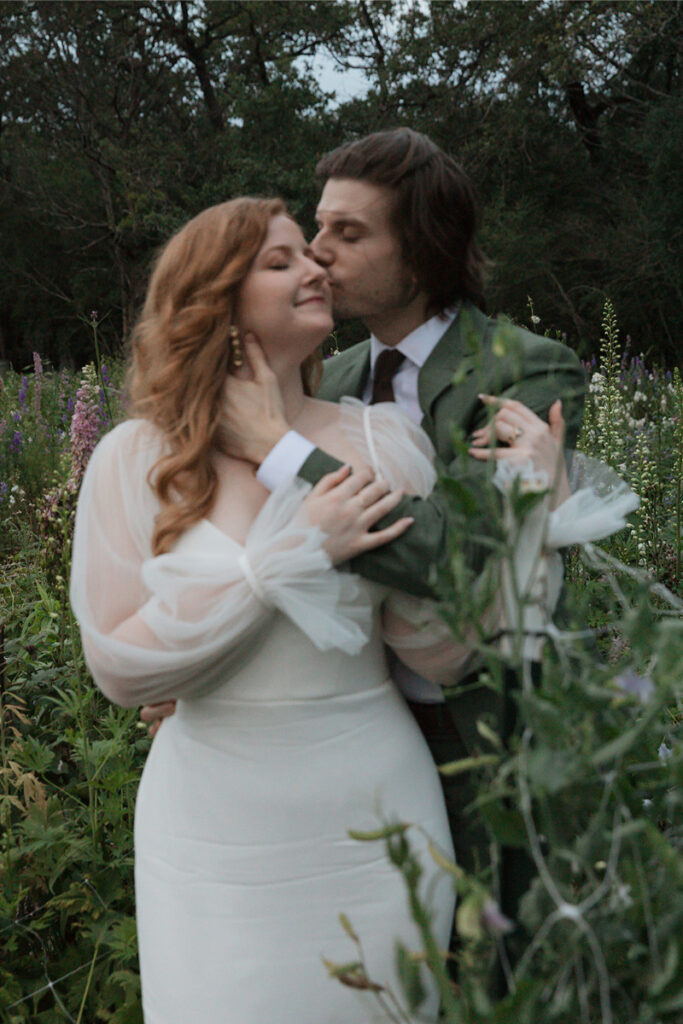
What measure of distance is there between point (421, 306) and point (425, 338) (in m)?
0.09

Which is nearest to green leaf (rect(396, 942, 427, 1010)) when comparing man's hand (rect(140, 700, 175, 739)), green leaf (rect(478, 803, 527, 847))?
green leaf (rect(478, 803, 527, 847))

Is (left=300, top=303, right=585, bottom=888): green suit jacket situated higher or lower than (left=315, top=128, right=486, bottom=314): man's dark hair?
lower

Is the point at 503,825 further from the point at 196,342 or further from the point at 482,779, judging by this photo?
the point at 196,342

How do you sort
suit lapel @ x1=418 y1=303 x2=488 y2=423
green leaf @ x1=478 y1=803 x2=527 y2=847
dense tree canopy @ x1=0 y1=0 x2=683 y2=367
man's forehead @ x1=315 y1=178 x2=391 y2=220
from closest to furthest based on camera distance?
green leaf @ x1=478 y1=803 x2=527 y2=847
suit lapel @ x1=418 y1=303 x2=488 y2=423
man's forehead @ x1=315 y1=178 x2=391 y2=220
dense tree canopy @ x1=0 y1=0 x2=683 y2=367

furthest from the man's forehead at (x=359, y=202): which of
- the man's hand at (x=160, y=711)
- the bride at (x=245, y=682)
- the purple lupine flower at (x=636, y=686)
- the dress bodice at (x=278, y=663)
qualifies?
the purple lupine flower at (x=636, y=686)

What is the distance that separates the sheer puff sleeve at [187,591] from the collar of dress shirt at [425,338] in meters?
0.66

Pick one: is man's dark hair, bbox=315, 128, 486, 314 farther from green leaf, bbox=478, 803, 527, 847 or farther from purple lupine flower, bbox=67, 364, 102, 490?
green leaf, bbox=478, 803, 527, 847

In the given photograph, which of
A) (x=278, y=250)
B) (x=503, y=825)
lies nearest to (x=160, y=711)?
(x=278, y=250)

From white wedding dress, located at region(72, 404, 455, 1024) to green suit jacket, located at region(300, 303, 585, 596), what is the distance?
0.28 feet

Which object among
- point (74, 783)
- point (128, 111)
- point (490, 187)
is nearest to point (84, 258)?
point (128, 111)

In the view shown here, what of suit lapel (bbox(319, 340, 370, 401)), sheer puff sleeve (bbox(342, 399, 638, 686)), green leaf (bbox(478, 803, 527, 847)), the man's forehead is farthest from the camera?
suit lapel (bbox(319, 340, 370, 401))

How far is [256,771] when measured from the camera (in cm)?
170

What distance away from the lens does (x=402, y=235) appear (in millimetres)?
2221

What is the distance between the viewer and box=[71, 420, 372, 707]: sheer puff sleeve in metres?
1.58
